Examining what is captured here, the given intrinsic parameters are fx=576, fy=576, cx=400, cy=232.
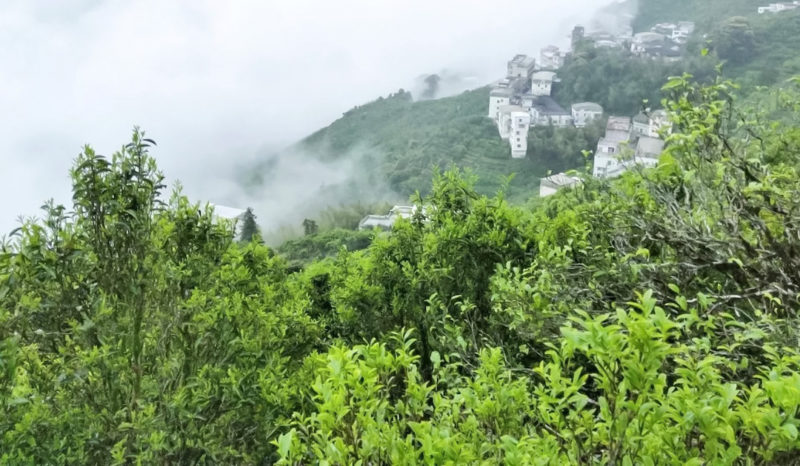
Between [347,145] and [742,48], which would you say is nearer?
[742,48]

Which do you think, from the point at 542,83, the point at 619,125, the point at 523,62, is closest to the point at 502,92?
the point at 542,83

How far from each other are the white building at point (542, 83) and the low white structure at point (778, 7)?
25.1 m

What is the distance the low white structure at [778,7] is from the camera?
67.0 metres

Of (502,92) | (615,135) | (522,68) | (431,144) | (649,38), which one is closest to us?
(615,135)

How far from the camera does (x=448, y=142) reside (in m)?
64.4

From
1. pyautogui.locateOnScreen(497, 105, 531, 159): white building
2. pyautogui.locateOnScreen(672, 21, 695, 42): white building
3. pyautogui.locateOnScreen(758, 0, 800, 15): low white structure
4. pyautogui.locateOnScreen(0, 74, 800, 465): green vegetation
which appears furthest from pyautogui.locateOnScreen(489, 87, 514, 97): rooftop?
pyautogui.locateOnScreen(0, 74, 800, 465): green vegetation

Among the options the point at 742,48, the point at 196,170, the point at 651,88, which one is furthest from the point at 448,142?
the point at 196,170

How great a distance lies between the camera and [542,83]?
72625 millimetres

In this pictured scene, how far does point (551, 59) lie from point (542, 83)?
1450 cm

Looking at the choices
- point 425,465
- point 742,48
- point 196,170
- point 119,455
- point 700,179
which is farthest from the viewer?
point 196,170

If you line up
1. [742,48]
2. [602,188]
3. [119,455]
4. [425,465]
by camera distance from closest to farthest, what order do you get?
[425,465], [119,455], [602,188], [742,48]

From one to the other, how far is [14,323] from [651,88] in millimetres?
66448

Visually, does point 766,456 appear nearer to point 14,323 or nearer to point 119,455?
point 119,455

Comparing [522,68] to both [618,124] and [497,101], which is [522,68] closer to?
[497,101]
